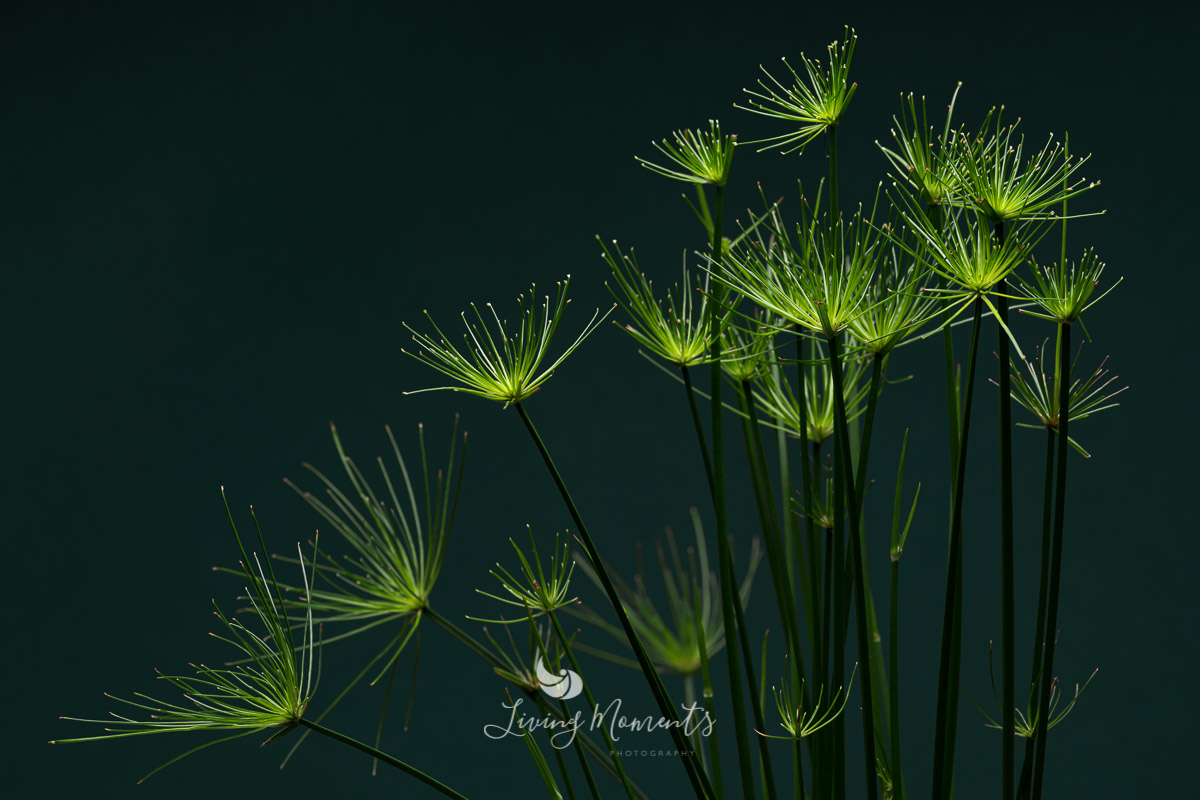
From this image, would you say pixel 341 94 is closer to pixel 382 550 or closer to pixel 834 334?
pixel 382 550

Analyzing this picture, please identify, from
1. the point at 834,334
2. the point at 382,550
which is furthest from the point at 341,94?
the point at 834,334

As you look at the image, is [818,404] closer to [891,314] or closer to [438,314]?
[891,314]

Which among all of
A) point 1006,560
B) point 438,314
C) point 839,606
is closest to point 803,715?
point 839,606

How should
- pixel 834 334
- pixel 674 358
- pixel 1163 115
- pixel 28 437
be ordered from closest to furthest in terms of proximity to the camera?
pixel 834 334, pixel 674 358, pixel 28 437, pixel 1163 115

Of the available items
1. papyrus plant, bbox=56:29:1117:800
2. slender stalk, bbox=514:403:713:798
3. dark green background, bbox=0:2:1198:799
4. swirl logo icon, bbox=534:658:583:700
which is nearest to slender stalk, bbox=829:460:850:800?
papyrus plant, bbox=56:29:1117:800

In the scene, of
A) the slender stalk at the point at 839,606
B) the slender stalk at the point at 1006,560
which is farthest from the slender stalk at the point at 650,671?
the slender stalk at the point at 1006,560

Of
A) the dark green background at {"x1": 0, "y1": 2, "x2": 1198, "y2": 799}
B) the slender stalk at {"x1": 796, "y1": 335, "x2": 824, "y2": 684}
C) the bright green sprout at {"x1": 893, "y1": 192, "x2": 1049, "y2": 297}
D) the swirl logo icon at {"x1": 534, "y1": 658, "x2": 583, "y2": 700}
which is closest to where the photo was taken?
the bright green sprout at {"x1": 893, "y1": 192, "x2": 1049, "y2": 297}

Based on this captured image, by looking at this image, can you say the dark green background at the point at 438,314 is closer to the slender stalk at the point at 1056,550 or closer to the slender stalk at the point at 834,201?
the slender stalk at the point at 1056,550

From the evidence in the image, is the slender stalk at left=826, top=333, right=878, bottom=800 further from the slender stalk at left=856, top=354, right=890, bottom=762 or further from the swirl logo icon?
the swirl logo icon
